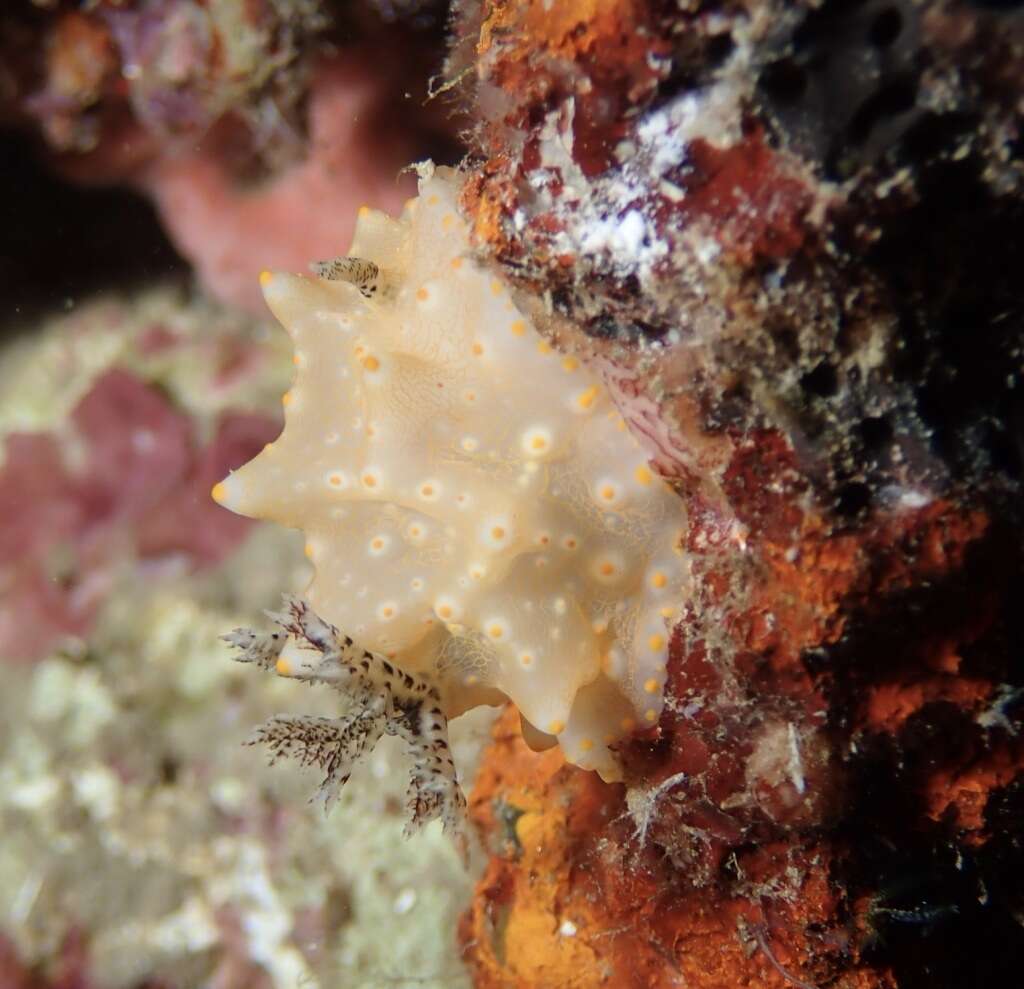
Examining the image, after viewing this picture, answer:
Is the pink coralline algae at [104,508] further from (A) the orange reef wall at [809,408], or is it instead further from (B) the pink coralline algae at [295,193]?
(A) the orange reef wall at [809,408]

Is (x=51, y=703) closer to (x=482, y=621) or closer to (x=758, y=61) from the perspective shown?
(x=482, y=621)

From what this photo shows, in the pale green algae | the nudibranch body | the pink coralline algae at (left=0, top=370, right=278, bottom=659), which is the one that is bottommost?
the pale green algae

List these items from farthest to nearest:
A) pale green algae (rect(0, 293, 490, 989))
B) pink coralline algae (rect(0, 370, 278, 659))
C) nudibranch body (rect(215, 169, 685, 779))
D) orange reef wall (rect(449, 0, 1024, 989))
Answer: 1. pink coralline algae (rect(0, 370, 278, 659))
2. pale green algae (rect(0, 293, 490, 989))
3. nudibranch body (rect(215, 169, 685, 779))
4. orange reef wall (rect(449, 0, 1024, 989))

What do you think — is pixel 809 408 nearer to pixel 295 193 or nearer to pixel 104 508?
pixel 295 193

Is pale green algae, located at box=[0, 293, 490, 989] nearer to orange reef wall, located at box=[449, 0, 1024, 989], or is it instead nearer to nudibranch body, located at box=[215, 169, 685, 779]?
nudibranch body, located at box=[215, 169, 685, 779]

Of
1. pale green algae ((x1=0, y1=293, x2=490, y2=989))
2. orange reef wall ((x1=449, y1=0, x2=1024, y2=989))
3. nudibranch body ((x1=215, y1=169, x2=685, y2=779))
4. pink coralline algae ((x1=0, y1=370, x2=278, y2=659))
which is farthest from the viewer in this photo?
pink coralline algae ((x1=0, y1=370, x2=278, y2=659))

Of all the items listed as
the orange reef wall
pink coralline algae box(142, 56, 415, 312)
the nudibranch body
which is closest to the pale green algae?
pink coralline algae box(142, 56, 415, 312)

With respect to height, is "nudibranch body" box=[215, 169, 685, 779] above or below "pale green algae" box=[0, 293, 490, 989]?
A: above

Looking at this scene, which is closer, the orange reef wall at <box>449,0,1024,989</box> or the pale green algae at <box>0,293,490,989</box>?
the orange reef wall at <box>449,0,1024,989</box>
